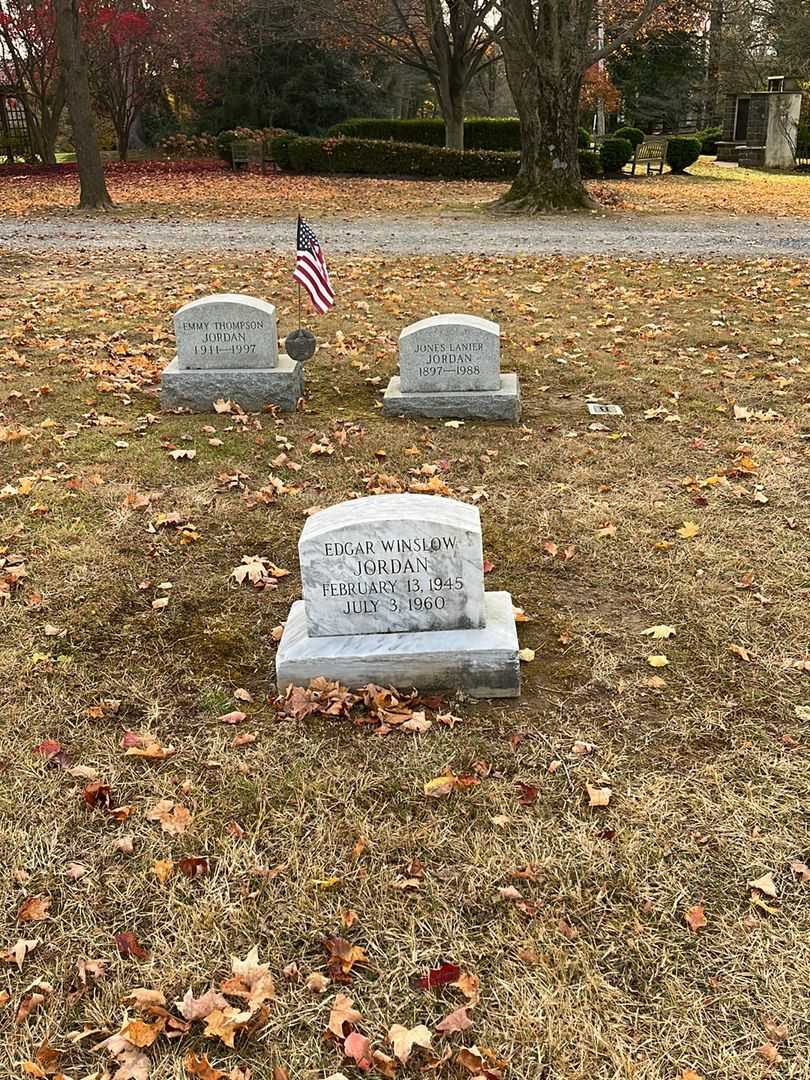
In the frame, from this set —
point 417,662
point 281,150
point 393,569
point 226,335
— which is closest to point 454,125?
point 281,150

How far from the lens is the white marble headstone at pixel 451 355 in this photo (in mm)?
7465

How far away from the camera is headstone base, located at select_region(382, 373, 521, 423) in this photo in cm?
748

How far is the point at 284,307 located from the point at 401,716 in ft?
27.4

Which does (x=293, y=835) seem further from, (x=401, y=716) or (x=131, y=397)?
(x=131, y=397)

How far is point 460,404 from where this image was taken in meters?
7.53

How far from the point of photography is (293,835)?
3221 millimetres

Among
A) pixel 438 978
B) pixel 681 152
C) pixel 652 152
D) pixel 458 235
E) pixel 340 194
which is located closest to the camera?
pixel 438 978

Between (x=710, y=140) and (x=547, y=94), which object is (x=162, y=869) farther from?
(x=710, y=140)

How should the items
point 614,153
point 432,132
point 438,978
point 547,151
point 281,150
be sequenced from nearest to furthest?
point 438,978 → point 547,151 → point 614,153 → point 281,150 → point 432,132

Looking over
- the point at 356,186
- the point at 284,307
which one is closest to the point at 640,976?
the point at 284,307

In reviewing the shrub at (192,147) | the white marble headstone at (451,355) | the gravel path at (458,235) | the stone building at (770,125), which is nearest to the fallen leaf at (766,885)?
the white marble headstone at (451,355)

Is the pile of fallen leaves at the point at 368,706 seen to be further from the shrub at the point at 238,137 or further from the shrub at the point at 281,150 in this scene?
the shrub at the point at 238,137

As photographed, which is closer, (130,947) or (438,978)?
(438,978)

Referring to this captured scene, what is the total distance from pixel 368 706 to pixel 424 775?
0.47 meters
